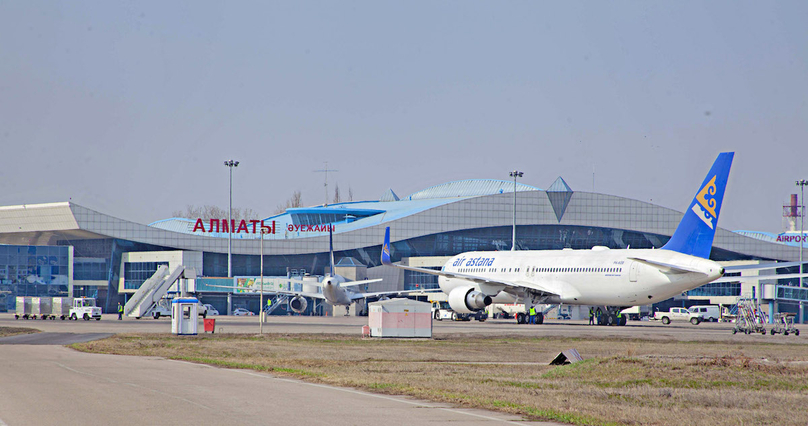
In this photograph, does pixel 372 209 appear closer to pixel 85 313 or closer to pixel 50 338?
pixel 85 313

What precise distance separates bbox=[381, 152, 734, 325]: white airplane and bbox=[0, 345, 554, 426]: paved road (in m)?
32.6

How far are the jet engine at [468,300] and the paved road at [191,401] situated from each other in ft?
125

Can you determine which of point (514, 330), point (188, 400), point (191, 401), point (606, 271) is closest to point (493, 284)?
point (606, 271)

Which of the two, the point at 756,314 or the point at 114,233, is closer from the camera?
the point at 756,314

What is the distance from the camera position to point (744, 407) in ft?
54.5

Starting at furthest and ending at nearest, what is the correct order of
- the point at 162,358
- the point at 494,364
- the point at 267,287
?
1. the point at 267,287
2. the point at 162,358
3. the point at 494,364

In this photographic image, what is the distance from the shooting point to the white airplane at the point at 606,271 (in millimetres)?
49719

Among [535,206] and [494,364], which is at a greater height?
[535,206]

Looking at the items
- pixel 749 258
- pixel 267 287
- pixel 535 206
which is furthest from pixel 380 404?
pixel 749 258

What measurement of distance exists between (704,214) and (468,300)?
1843 cm

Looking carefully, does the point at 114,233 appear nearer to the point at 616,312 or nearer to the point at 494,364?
the point at 616,312

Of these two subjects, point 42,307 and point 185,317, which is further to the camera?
point 42,307

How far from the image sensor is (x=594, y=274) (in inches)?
2264

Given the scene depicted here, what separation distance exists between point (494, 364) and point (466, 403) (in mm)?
10319
